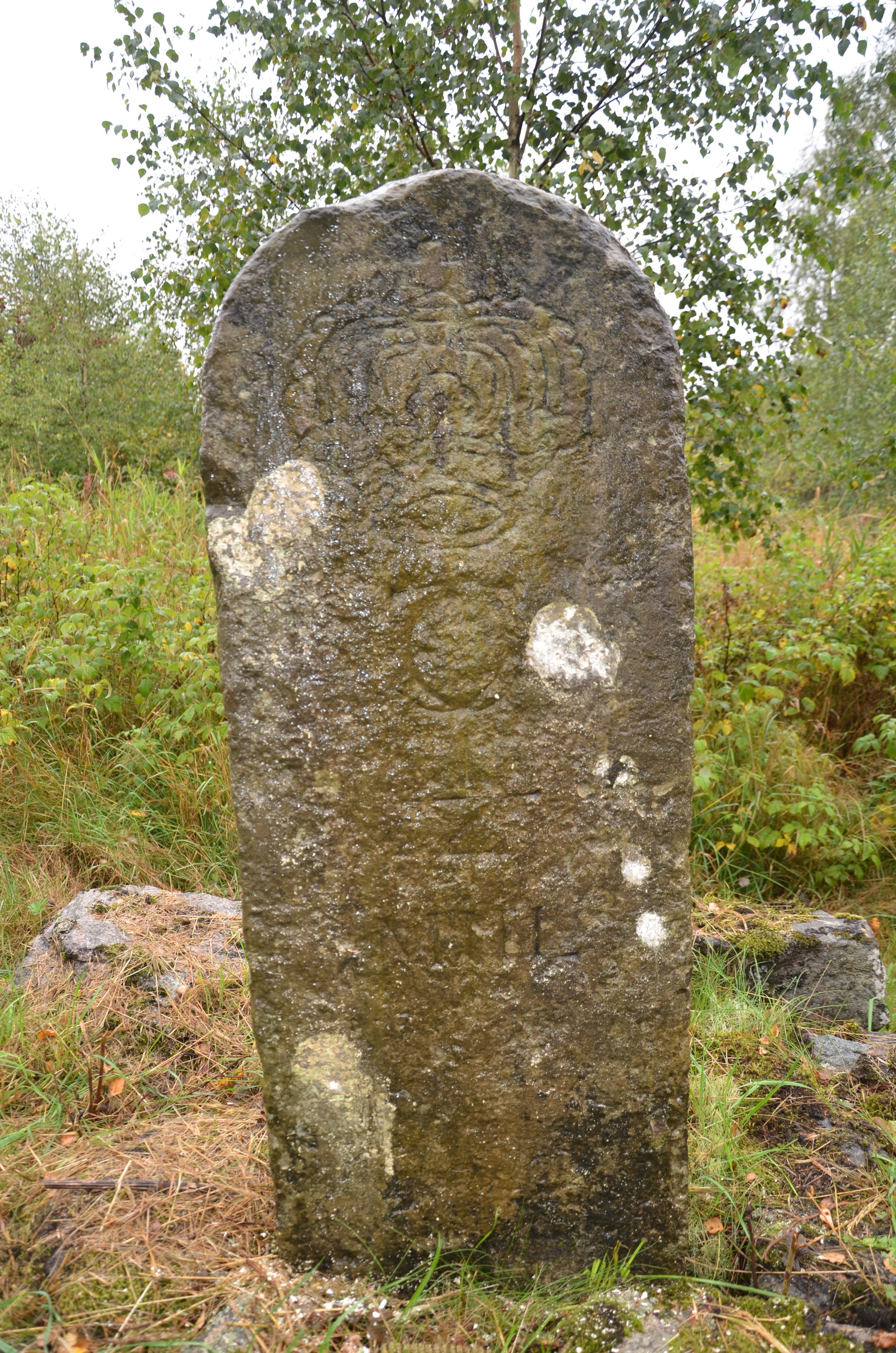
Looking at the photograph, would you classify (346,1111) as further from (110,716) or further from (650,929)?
(110,716)

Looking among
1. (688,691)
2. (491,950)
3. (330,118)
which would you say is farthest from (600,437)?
(330,118)

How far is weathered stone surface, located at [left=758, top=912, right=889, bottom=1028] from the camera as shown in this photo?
2.83 meters

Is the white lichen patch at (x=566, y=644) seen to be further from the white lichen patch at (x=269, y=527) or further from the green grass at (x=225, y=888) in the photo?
the green grass at (x=225, y=888)

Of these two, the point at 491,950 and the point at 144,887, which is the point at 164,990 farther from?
the point at 491,950

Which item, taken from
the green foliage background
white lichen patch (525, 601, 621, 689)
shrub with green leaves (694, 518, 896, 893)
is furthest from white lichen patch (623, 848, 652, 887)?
the green foliage background

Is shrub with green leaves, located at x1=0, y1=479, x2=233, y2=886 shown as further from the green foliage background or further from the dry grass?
the green foliage background

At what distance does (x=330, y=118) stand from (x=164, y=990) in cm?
333

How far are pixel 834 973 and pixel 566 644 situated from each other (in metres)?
1.80

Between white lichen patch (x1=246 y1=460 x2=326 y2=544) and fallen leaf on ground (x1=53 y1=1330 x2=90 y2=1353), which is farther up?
white lichen patch (x1=246 y1=460 x2=326 y2=544)

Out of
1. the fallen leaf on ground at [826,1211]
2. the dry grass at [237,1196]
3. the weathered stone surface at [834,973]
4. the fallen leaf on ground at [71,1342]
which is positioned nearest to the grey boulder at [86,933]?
the dry grass at [237,1196]

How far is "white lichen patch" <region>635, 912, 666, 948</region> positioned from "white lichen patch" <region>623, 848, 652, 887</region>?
0.20ft

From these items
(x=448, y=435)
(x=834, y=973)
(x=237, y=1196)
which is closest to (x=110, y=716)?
(x=237, y=1196)

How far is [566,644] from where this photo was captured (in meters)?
1.69

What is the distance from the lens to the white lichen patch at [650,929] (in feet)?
5.76
